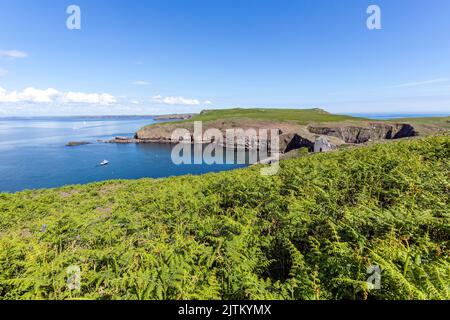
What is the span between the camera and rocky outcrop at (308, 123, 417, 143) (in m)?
88.6

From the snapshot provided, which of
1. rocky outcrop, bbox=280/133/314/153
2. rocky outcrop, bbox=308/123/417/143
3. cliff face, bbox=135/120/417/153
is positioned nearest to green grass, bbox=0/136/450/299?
cliff face, bbox=135/120/417/153

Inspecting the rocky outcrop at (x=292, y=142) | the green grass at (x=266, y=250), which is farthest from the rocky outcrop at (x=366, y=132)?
the green grass at (x=266, y=250)

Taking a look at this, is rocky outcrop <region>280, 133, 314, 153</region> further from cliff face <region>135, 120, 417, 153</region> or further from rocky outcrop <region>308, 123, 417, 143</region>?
rocky outcrop <region>308, 123, 417, 143</region>

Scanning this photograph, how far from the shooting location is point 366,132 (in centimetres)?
9112

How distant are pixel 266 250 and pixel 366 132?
106 metres

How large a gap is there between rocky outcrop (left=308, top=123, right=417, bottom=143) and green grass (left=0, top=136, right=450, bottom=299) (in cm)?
9537

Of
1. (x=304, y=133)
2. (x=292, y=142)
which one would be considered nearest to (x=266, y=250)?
(x=292, y=142)

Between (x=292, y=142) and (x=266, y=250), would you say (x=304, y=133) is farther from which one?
(x=266, y=250)

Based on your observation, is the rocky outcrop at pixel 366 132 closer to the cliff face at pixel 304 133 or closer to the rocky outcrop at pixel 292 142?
the cliff face at pixel 304 133

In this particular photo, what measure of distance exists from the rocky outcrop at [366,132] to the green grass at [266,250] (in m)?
95.4

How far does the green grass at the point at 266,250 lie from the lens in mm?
3479

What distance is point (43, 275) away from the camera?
4.13 meters

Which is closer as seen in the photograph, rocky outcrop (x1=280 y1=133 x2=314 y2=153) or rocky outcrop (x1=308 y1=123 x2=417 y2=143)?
rocky outcrop (x1=280 y1=133 x2=314 y2=153)
